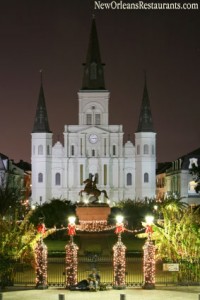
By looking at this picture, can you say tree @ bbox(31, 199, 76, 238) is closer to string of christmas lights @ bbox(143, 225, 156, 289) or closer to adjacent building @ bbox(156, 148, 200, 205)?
string of christmas lights @ bbox(143, 225, 156, 289)

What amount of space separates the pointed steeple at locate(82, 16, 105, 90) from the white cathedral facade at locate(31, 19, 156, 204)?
6.11 feet

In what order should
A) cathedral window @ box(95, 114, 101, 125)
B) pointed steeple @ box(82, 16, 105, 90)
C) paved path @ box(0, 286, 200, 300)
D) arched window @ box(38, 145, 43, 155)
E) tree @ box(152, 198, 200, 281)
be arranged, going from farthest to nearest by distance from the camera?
pointed steeple @ box(82, 16, 105, 90)
cathedral window @ box(95, 114, 101, 125)
arched window @ box(38, 145, 43, 155)
tree @ box(152, 198, 200, 281)
paved path @ box(0, 286, 200, 300)

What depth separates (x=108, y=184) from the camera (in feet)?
436

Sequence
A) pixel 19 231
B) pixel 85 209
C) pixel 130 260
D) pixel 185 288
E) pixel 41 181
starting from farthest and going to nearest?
pixel 41 181
pixel 85 209
pixel 130 260
pixel 19 231
pixel 185 288

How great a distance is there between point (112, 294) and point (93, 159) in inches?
4143

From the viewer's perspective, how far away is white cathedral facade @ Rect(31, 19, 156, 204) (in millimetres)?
132875

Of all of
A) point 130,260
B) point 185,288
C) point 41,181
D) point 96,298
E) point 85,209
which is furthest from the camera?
point 41,181

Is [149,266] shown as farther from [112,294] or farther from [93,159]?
[93,159]

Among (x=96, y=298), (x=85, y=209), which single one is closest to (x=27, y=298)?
(x=96, y=298)

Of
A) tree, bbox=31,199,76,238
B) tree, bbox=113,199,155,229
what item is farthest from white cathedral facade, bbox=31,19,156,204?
tree, bbox=31,199,76,238

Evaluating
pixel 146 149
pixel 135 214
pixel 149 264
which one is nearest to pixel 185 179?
pixel 146 149

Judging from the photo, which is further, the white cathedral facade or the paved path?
the white cathedral facade

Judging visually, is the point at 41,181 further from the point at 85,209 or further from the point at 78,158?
the point at 85,209

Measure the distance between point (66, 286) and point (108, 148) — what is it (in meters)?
104
